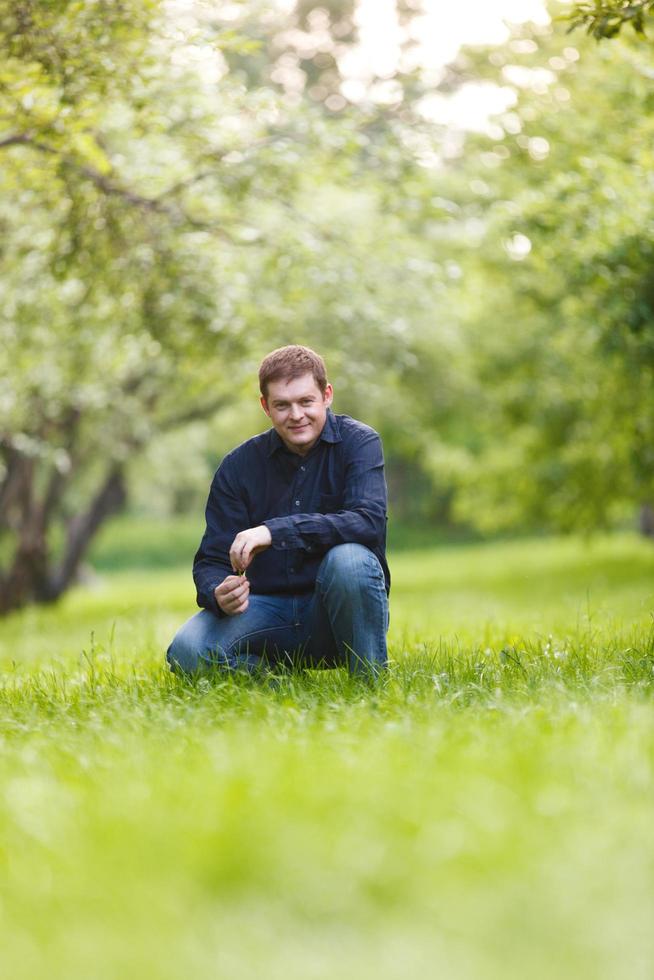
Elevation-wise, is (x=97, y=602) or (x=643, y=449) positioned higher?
(x=643, y=449)

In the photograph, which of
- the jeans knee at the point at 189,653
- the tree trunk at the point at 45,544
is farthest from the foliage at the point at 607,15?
the tree trunk at the point at 45,544

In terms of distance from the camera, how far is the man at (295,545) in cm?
448

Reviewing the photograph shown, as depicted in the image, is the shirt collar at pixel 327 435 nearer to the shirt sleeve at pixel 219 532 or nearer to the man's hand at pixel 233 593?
the shirt sleeve at pixel 219 532

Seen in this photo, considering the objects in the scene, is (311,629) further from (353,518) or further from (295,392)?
(295,392)

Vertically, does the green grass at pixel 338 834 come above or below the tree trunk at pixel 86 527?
above

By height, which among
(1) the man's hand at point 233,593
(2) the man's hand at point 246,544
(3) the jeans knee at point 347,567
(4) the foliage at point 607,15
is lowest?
(1) the man's hand at point 233,593

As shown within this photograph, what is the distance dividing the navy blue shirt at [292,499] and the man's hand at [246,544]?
0.59 feet

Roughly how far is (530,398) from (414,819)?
1442 cm

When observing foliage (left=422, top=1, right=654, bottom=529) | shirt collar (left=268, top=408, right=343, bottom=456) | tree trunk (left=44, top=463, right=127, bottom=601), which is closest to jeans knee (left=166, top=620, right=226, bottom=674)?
shirt collar (left=268, top=408, right=343, bottom=456)

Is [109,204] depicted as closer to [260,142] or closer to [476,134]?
[260,142]

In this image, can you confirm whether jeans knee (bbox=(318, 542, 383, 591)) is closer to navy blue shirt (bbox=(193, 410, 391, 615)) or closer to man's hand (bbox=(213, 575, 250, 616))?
navy blue shirt (bbox=(193, 410, 391, 615))

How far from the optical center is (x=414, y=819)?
7.85ft

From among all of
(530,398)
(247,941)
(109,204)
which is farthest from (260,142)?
(530,398)

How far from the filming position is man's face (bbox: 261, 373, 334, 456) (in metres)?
4.59
